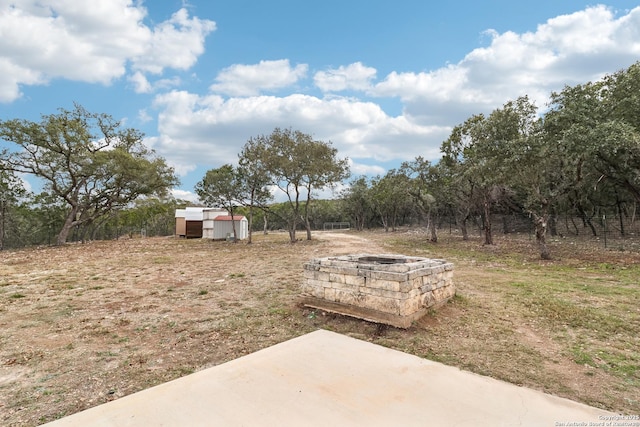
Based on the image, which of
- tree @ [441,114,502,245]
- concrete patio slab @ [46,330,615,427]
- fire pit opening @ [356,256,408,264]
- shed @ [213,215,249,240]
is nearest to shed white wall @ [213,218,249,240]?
shed @ [213,215,249,240]

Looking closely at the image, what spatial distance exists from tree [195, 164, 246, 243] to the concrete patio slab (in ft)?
69.6

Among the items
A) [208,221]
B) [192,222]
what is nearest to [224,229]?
[208,221]

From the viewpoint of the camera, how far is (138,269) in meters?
11.9

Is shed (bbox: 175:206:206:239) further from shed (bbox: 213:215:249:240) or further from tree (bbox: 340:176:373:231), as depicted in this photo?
tree (bbox: 340:176:373:231)

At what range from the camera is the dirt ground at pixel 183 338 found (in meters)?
3.48

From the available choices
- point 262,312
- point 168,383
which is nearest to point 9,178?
point 262,312

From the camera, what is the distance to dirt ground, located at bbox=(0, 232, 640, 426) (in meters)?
3.48

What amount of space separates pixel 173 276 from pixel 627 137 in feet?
48.3

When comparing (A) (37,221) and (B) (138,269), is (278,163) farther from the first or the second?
(A) (37,221)

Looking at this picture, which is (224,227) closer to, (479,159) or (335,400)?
(479,159)

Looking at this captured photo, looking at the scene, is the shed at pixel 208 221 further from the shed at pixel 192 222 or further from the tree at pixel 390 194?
the tree at pixel 390 194

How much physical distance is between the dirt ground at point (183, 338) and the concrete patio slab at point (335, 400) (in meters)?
0.39

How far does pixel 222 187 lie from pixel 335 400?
2250 cm

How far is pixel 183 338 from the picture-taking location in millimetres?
4965
